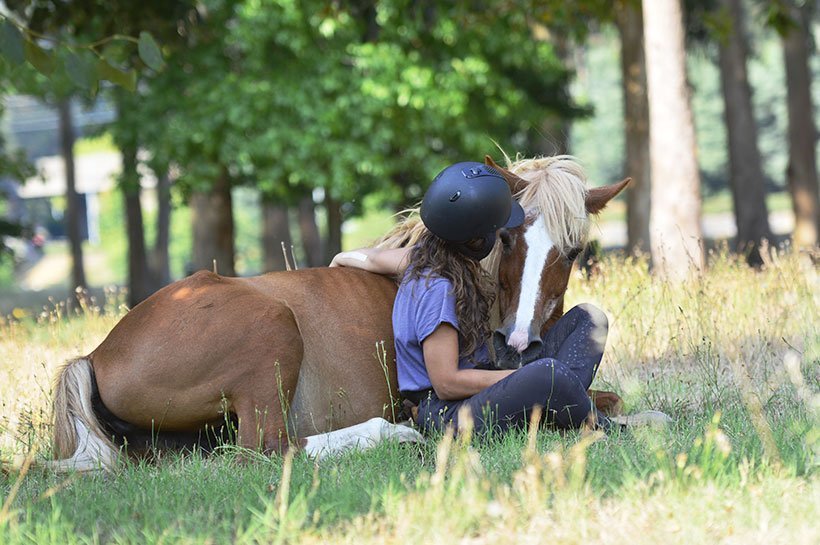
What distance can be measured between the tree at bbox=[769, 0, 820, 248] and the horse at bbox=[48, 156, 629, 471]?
13.8m

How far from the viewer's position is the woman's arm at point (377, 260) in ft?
19.2

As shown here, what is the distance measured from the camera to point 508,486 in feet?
13.1

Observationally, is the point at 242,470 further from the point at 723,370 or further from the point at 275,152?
the point at 275,152

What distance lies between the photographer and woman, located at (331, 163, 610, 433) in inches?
197

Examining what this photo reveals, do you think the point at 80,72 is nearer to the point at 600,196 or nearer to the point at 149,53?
the point at 149,53

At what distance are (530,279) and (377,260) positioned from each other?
3.54 ft

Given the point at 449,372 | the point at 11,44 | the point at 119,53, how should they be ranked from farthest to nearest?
the point at 119,53 < the point at 11,44 < the point at 449,372

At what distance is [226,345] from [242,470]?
74cm

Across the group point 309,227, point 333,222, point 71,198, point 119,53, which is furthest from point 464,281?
point 71,198

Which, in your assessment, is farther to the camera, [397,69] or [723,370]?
[397,69]

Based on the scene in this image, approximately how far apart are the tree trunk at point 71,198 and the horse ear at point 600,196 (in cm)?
2044

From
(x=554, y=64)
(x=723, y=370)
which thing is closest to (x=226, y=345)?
(x=723, y=370)

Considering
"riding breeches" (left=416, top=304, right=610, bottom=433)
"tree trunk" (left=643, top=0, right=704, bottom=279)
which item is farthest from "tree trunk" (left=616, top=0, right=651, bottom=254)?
"riding breeches" (left=416, top=304, right=610, bottom=433)

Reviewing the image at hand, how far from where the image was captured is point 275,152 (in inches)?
700
